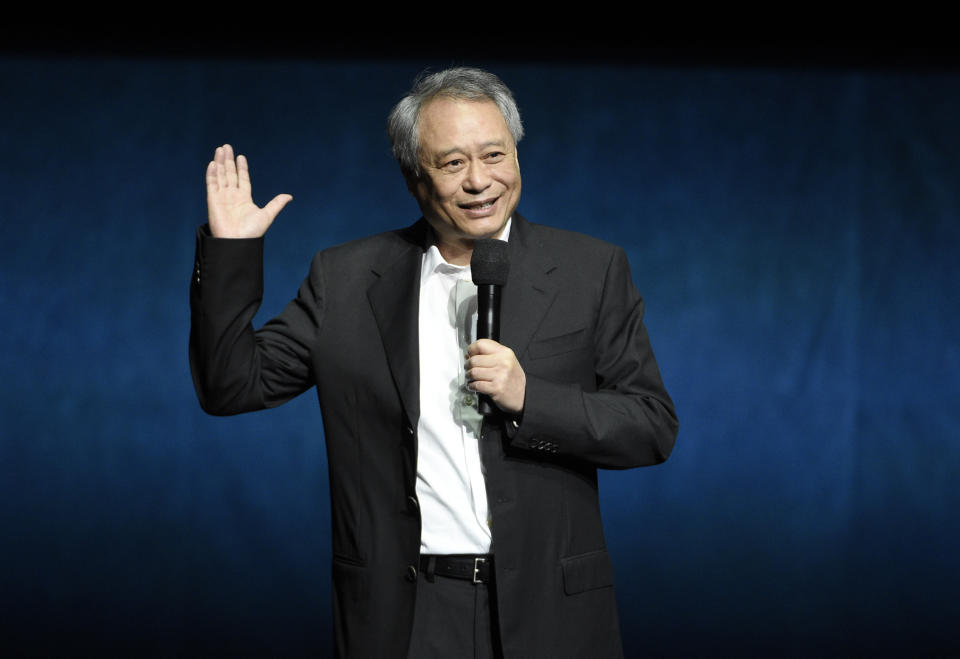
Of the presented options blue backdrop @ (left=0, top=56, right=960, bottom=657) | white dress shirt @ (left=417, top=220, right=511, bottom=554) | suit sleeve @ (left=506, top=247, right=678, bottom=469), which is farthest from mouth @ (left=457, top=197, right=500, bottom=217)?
blue backdrop @ (left=0, top=56, right=960, bottom=657)

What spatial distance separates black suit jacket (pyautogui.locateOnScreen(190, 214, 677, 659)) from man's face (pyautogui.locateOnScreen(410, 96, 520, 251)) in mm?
78

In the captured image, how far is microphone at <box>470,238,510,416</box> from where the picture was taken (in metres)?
1.57

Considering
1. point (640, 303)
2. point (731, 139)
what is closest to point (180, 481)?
point (731, 139)

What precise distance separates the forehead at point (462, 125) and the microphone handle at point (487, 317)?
282 mm

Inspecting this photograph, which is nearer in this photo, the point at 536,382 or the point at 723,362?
the point at 536,382

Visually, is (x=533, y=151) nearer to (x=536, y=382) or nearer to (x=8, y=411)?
(x=8, y=411)

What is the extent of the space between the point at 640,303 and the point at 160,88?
8.73 feet

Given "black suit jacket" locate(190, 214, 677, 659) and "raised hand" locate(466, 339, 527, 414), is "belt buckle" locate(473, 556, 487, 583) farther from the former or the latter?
"raised hand" locate(466, 339, 527, 414)

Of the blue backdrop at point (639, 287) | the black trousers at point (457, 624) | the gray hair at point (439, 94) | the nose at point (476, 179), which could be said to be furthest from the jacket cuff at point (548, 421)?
the blue backdrop at point (639, 287)

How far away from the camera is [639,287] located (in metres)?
3.82

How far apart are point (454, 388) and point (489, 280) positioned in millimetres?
198

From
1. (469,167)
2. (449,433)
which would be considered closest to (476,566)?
(449,433)

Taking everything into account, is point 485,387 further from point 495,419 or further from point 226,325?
point 226,325

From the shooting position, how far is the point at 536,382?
1579 millimetres
